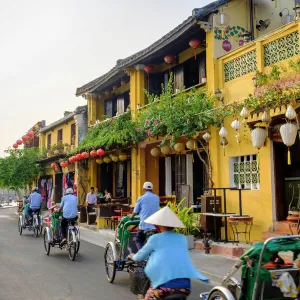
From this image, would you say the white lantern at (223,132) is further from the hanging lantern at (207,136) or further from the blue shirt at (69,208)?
the blue shirt at (69,208)

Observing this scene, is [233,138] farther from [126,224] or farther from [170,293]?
[170,293]

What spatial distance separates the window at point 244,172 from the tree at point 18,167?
21.0 meters

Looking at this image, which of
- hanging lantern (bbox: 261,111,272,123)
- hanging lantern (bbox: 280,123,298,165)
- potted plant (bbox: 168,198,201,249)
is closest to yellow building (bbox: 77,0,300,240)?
hanging lantern (bbox: 261,111,272,123)

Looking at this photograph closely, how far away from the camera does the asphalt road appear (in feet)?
23.3

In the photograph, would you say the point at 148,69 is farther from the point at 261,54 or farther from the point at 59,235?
the point at 59,235

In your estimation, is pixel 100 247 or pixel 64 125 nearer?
pixel 100 247

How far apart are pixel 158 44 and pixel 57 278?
922cm

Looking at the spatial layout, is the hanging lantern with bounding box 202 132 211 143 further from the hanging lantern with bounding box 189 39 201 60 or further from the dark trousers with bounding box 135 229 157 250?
the dark trousers with bounding box 135 229 157 250

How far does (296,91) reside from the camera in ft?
30.3

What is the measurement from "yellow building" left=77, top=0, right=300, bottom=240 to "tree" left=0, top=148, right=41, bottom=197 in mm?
13217

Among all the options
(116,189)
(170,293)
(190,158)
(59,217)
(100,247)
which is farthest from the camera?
(116,189)

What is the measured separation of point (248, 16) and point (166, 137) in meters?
4.89

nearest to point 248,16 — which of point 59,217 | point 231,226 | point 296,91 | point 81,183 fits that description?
point 296,91

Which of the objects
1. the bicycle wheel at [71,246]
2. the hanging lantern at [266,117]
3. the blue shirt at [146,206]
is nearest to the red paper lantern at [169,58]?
the hanging lantern at [266,117]
